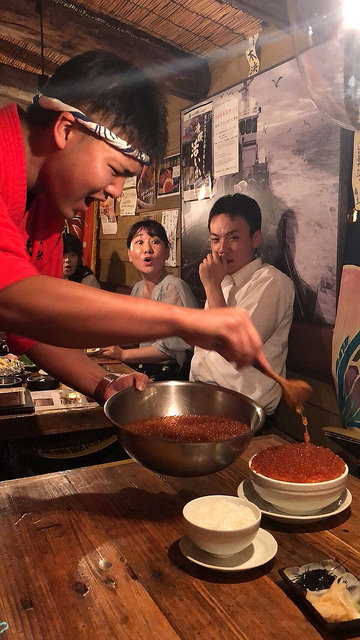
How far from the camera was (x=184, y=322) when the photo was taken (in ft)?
3.71

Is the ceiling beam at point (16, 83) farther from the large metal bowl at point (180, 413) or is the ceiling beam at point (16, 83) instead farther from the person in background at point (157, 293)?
the large metal bowl at point (180, 413)

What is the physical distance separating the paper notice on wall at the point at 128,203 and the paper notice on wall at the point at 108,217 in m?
0.22

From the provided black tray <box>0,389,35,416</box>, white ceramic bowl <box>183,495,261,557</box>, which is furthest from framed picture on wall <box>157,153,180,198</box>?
white ceramic bowl <box>183,495,261,557</box>

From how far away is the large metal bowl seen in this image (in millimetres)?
Answer: 1155

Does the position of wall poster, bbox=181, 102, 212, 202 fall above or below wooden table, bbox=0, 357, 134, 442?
above

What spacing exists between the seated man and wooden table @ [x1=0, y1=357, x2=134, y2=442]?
0.90m

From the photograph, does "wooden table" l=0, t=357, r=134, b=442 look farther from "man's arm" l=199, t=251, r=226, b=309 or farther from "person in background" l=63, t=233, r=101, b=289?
"person in background" l=63, t=233, r=101, b=289

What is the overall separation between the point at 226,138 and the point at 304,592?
9.09ft

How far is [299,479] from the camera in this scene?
4.38 feet

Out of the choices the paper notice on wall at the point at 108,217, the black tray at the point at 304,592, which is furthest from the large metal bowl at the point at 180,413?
the paper notice on wall at the point at 108,217

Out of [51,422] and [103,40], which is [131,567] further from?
[103,40]

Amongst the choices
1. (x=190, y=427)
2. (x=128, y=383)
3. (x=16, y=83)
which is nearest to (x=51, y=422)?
(x=128, y=383)

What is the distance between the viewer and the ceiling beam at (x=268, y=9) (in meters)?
2.46

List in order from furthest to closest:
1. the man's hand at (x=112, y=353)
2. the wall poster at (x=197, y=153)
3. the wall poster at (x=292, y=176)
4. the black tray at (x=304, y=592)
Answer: the man's hand at (x=112, y=353)
the wall poster at (x=197, y=153)
the wall poster at (x=292, y=176)
the black tray at (x=304, y=592)
